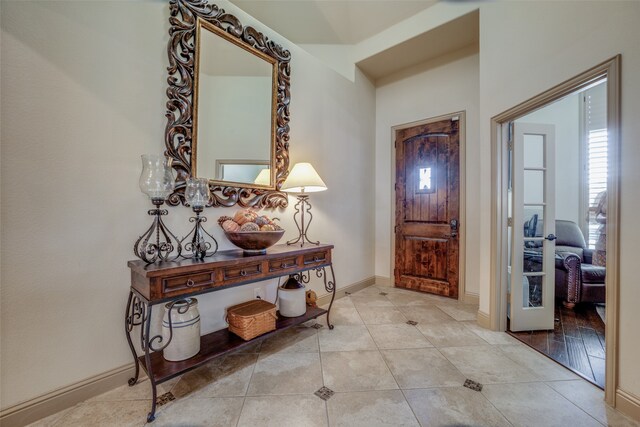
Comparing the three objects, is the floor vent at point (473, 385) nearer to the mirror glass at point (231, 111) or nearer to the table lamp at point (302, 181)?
the table lamp at point (302, 181)

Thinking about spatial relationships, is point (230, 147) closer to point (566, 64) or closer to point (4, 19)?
point (4, 19)

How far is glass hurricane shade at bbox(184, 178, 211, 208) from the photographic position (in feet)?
5.68

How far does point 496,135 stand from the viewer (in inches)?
95.1

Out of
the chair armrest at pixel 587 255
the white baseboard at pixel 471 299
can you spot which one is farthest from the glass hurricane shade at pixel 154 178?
the chair armrest at pixel 587 255

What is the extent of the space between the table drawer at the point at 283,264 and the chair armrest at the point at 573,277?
126 inches

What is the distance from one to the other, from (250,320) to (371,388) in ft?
3.05

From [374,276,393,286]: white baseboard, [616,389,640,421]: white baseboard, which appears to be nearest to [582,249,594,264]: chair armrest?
[374,276,393,286]: white baseboard

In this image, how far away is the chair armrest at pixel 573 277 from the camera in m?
2.97

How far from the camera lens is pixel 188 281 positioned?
1.51 meters

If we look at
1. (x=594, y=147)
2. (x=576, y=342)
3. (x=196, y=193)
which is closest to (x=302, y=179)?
(x=196, y=193)

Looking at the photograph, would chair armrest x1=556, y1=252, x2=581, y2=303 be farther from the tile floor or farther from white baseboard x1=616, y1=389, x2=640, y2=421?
white baseboard x1=616, y1=389, x2=640, y2=421

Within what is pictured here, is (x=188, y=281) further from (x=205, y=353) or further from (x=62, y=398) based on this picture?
(x=62, y=398)

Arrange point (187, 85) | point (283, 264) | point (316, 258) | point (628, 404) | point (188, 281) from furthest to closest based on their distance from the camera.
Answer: point (316, 258) < point (283, 264) < point (187, 85) < point (188, 281) < point (628, 404)

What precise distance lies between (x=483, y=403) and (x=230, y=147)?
98.4 inches
